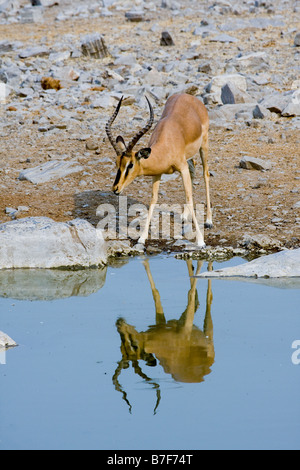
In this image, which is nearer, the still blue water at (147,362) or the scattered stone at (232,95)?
the still blue water at (147,362)

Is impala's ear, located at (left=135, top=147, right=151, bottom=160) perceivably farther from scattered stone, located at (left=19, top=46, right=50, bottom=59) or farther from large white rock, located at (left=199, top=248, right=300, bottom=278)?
scattered stone, located at (left=19, top=46, right=50, bottom=59)

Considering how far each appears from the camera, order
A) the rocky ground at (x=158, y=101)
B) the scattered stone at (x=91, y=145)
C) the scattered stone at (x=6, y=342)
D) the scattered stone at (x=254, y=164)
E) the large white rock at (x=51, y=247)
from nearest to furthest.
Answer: the scattered stone at (x=6, y=342) < the large white rock at (x=51, y=247) < the rocky ground at (x=158, y=101) < the scattered stone at (x=254, y=164) < the scattered stone at (x=91, y=145)

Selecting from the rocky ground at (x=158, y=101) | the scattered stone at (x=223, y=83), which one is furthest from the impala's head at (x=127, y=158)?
the scattered stone at (x=223, y=83)

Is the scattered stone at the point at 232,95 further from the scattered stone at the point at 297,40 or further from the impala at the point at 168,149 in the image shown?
the scattered stone at the point at 297,40

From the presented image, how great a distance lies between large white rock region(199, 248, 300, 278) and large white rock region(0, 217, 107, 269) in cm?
130

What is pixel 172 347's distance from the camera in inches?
243

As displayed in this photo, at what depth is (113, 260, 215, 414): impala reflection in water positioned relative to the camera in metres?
5.59

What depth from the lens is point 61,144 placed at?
1289 cm

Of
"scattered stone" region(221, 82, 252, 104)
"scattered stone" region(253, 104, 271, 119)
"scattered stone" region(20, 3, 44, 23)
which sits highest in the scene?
"scattered stone" region(20, 3, 44, 23)

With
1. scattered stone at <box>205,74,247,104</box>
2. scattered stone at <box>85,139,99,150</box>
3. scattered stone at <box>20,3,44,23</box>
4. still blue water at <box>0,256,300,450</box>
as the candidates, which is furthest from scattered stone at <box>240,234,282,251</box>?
scattered stone at <box>20,3,44,23</box>

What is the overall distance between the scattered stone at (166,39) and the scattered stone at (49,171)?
27.7 ft

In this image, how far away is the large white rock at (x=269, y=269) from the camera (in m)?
7.82

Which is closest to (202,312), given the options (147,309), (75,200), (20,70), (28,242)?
(147,309)
